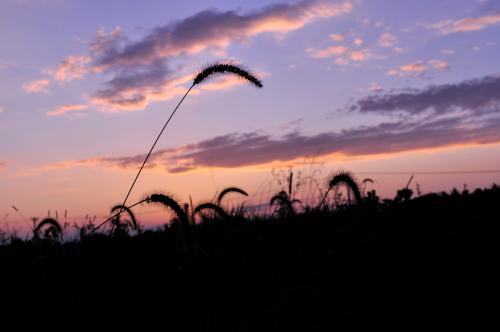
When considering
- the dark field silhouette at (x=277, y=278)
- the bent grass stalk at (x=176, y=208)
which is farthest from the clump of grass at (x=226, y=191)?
the bent grass stalk at (x=176, y=208)

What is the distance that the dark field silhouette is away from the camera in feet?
10.6

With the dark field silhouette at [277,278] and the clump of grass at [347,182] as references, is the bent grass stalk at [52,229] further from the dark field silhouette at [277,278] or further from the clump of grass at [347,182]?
the clump of grass at [347,182]

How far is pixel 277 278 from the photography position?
13.1 ft

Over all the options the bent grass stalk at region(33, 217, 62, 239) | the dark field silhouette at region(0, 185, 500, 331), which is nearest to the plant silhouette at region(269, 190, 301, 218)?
the dark field silhouette at region(0, 185, 500, 331)

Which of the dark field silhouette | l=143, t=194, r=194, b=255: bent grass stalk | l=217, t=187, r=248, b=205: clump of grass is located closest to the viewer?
l=143, t=194, r=194, b=255: bent grass stalk

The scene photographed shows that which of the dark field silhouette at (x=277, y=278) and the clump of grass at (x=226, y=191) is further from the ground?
A: the clump of grass at (x=226, y=191)

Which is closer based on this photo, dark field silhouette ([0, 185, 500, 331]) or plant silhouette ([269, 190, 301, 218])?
dark field silhouette ([0, 185, 500, 331])

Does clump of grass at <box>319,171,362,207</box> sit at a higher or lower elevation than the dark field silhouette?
higher

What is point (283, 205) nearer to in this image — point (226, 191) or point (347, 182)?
point (226, 191)

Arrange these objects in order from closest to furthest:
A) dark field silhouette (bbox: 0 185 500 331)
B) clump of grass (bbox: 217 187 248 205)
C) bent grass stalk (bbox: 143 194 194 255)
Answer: bent grass stalk (bbox: 143 194 194 255), dark field silhouette (bbox: 0 185 500 331), clump of grass (bbox: 217 187 248 205)

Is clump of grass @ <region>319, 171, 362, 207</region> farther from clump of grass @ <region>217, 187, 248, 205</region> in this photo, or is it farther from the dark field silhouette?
clump of grass @ <region>217, 187, 248, 205</region>

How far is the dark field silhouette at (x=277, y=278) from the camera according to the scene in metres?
3.22

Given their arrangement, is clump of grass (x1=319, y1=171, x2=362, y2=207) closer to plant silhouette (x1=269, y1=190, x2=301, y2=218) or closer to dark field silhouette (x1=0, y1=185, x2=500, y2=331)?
dark field silhouette (x1=0, y1=185, x2=500, y2=331)

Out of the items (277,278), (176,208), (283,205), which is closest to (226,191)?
(283,205)
